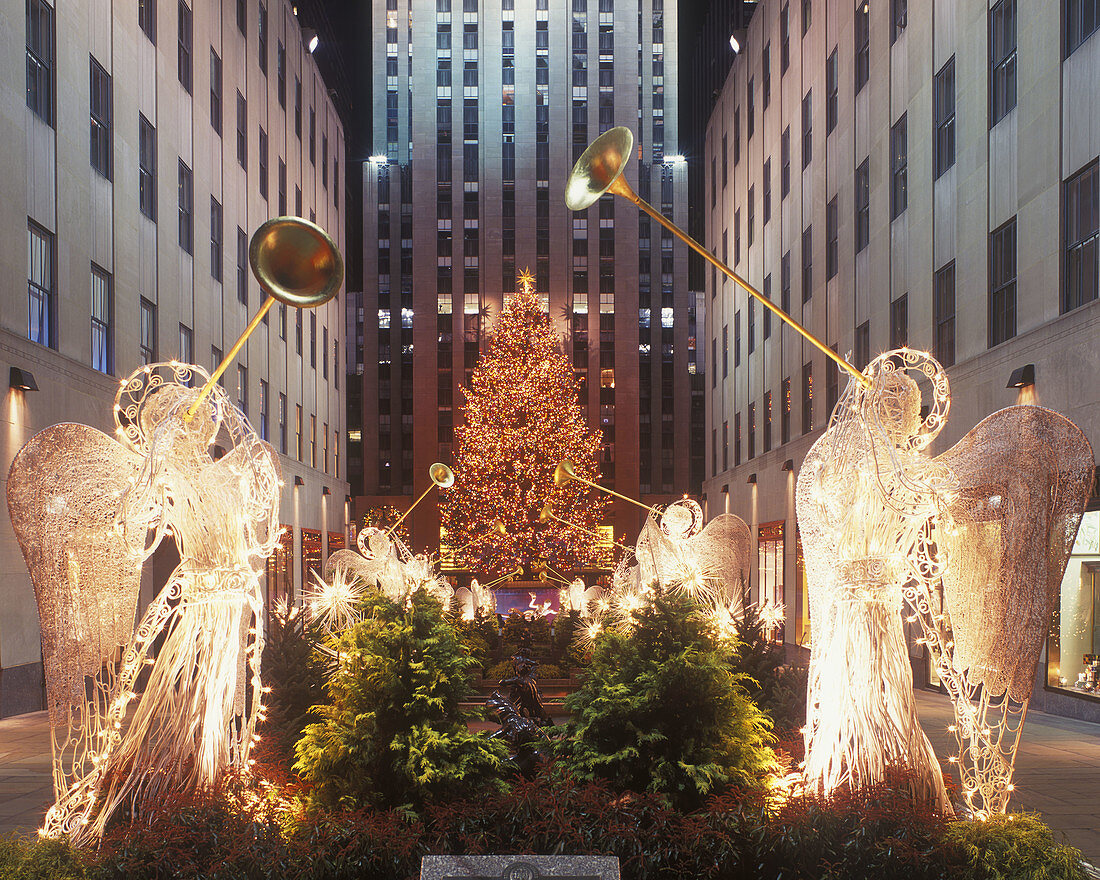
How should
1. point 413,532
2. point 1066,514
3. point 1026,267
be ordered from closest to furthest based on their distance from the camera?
point 1066,514, point 1026,267, point 413,532

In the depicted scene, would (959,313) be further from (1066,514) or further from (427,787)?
(427,787)

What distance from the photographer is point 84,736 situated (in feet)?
25.2

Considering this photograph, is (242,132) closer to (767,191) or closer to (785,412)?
(767,191)

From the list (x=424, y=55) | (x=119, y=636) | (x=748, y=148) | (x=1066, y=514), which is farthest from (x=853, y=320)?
(x=424, y=55)

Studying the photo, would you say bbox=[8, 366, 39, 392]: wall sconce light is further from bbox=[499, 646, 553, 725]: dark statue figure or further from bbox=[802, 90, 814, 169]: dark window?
bbox=[802, 90, 814, 169]: dark window

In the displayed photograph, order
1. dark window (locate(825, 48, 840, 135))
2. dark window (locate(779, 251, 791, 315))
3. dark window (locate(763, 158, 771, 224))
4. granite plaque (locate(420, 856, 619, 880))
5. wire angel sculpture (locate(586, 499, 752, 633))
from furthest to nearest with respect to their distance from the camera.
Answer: dark window (locate(763, 158, 771, 224))
dark window (locate(779, 251, 791, 315))
dark window (locate(825, 48, 840, 135))
wire angel sculpture (locate(586, 499, 752, 633))
granite plaque (locate(420, 856, 619, 880))

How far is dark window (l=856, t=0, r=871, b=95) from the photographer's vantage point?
25625 millimetres

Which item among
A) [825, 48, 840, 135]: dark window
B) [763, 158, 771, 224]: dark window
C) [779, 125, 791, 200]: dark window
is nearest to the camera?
[825, 48, 840, 135]: dark window

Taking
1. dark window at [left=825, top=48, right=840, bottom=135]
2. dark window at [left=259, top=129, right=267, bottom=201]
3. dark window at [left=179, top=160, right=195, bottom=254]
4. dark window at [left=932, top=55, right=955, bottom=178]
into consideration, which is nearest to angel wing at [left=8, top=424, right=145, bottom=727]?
dark window at [left=932, top=55, right=955, bottom=178]

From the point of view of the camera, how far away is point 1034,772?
11570 mm

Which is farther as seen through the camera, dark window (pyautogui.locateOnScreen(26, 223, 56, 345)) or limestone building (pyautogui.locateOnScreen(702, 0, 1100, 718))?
dark window (pyautogui.locateOnScreen(26, 223, 56, 345))

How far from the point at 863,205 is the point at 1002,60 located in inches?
313

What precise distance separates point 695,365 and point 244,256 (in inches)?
1370

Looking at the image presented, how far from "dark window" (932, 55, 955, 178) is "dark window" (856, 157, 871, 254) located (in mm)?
4198
